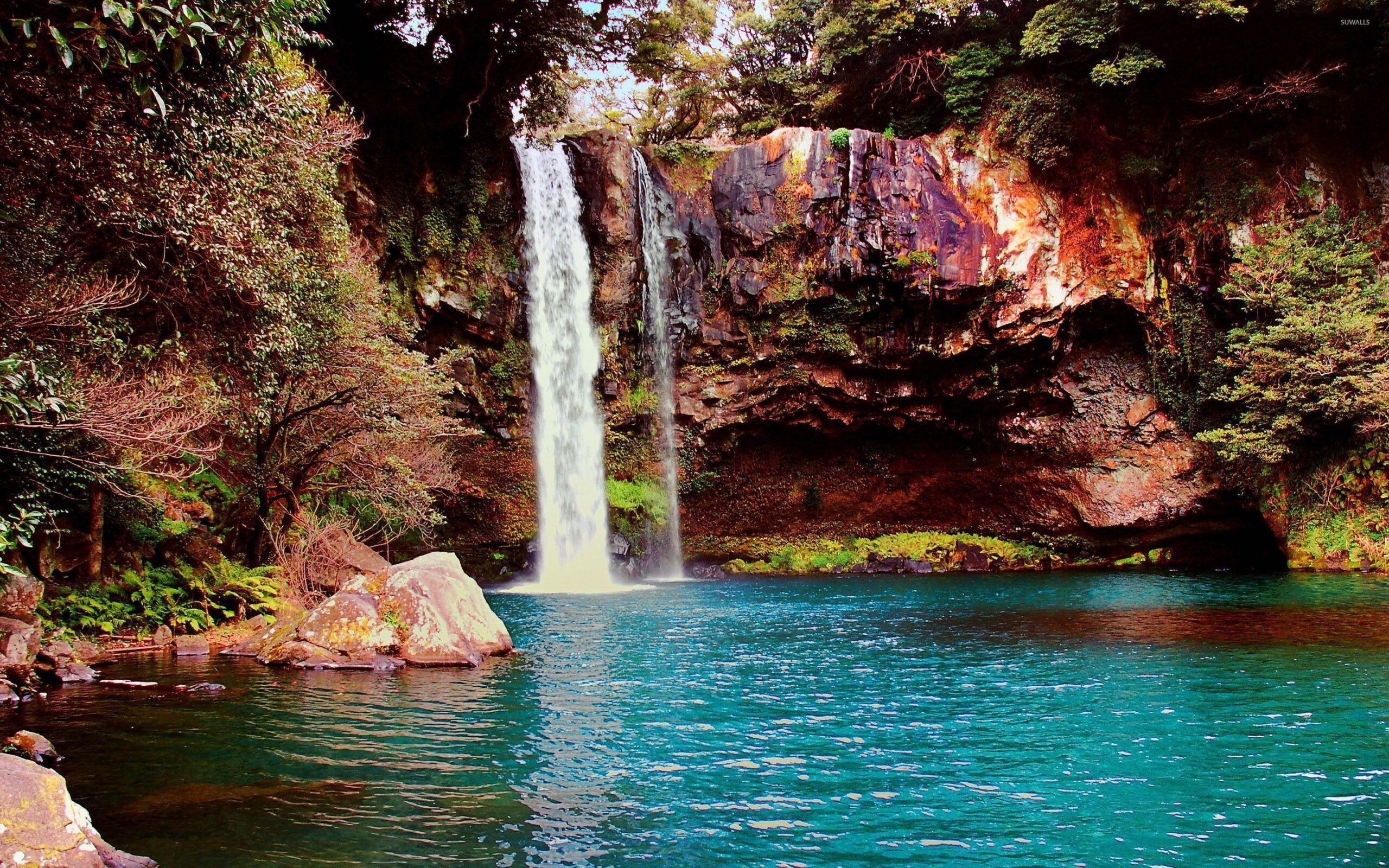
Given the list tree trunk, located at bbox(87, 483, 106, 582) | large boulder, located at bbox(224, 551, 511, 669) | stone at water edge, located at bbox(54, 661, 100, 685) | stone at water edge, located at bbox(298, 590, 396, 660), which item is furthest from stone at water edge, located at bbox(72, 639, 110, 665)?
stone at water edge, located at bbox(298, 590, 396, 660)

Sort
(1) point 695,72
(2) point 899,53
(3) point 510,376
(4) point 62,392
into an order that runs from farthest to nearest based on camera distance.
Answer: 1. (1) point 695,72
2. (2) point 899,53
3. (3) point 510,376
4. (4) point 62,392

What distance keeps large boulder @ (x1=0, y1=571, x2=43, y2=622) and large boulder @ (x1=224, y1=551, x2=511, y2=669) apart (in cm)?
226

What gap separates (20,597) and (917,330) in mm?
20609

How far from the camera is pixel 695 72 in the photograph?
2844 centimetres

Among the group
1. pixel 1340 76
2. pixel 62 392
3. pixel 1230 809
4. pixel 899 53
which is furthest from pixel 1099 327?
pixel 62 392

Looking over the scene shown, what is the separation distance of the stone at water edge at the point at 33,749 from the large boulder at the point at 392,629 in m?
3.93

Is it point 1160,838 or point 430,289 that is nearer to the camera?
→ point 1160,838

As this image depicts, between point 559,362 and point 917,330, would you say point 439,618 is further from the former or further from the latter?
point 917,330

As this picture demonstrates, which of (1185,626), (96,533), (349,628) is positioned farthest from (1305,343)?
(96,533)

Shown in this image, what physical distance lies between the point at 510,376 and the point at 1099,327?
16988 millimetres

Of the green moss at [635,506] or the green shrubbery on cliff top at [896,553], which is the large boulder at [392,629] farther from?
the green shrubbery on cliff top at [896,553]

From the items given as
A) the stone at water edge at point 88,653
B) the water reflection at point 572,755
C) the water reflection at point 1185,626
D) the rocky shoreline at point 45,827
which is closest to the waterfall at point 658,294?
the water reflection at point 1185,626

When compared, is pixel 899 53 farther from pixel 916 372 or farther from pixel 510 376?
pixel 510 376

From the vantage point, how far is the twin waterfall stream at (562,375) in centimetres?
2322
